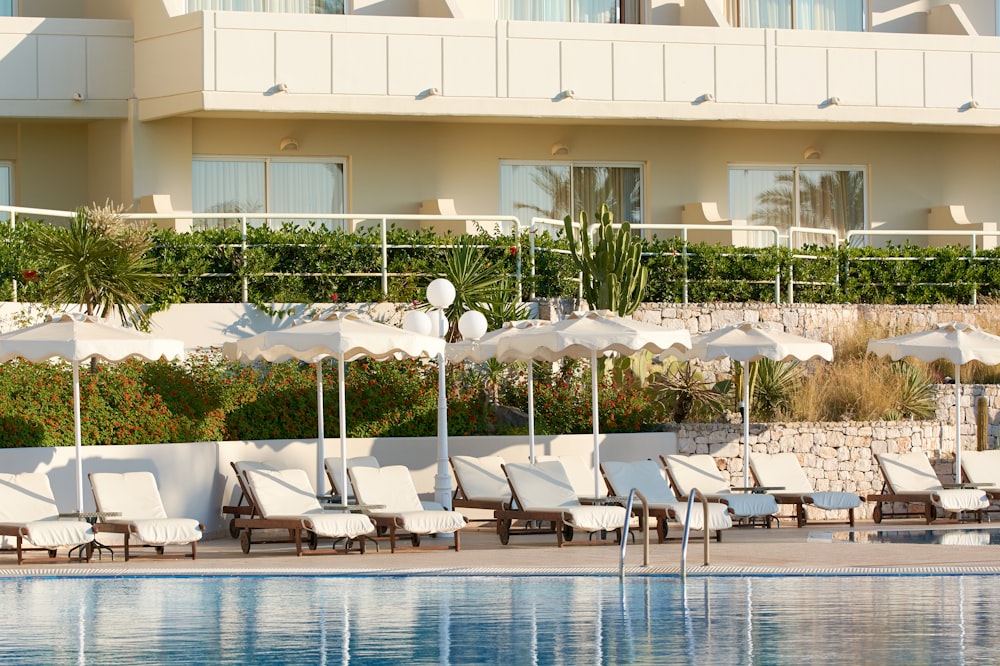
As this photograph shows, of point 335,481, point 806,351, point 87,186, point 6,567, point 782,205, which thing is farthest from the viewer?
point 782,205

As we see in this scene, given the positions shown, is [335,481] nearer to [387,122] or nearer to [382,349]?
[382,349]

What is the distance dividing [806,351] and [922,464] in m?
2.79

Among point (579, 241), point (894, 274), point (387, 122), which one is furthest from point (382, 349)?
point (894, 274)

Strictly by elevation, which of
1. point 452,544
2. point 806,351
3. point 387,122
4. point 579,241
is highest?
point 387,122

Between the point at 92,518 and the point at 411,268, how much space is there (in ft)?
26.5

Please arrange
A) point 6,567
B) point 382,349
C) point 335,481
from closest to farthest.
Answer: point 6,567
point 382,349
point 335,481

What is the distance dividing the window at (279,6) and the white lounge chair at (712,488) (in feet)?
36.5

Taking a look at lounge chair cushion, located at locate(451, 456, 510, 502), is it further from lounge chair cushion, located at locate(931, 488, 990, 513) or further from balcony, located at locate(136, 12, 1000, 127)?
balcony, located at locate(136, 12, 1000, 127)

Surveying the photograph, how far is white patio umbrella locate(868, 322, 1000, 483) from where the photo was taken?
2200 cm

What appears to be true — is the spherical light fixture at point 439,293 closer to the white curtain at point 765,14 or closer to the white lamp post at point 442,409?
the white lamp post at point 442,409

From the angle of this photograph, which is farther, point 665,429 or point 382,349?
point 665,429

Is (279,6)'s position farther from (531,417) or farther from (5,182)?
(531,417)

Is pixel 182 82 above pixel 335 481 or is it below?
above

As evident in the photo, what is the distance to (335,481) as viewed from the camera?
1984 centimetres
